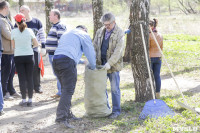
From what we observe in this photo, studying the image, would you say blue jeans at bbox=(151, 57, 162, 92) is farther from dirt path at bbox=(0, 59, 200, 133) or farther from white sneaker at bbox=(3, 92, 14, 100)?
white sneaker at bbox=(3, 92, 14, 100)

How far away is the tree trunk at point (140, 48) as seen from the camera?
5.33 m

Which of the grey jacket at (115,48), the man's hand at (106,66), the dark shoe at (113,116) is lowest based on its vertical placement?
the dark shoe at (113,116)

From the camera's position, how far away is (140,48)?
5.42m

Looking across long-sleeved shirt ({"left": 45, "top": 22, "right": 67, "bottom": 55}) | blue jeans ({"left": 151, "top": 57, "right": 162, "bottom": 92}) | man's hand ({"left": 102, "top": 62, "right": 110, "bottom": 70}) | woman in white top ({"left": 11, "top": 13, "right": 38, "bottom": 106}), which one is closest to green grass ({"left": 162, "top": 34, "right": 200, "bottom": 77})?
blue jeans ({"left": 151, "top": 57, "right": 162, "bottom": 92})

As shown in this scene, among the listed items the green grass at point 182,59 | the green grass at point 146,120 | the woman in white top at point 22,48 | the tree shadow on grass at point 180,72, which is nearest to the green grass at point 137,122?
the green grass at point 146,120

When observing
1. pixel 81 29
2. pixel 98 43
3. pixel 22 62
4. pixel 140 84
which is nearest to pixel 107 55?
pixel 98 43

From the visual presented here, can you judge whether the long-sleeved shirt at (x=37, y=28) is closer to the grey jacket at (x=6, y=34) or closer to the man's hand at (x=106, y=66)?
the grey jacket at (x=6, y=34)

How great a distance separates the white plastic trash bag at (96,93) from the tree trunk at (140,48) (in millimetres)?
957

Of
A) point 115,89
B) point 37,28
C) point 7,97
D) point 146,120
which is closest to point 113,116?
point 115,89

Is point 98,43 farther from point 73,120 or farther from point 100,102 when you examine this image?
point 73,120

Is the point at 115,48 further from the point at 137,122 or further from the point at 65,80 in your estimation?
the point at 137,122

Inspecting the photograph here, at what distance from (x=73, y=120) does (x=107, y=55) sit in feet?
4.19

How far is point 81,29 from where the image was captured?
15.4 feet

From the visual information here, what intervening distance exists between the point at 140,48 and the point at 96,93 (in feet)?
4.34
